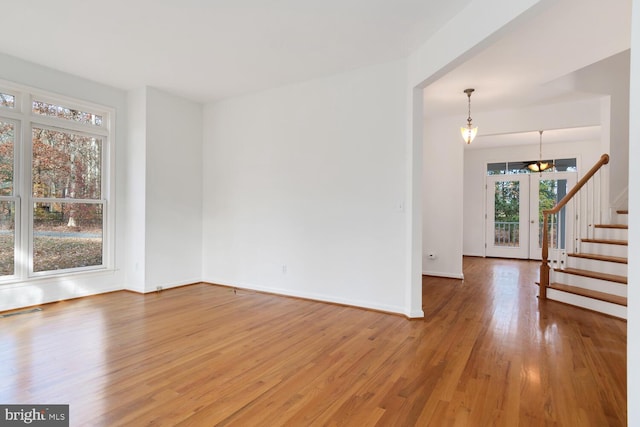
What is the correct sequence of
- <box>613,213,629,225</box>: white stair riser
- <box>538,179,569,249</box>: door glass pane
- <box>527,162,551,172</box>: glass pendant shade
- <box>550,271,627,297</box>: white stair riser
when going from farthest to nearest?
<box>538,179,569,249</box>: door glass pane < <box>527,162,551,172</box>: glass pendant shade < <box>613,213,629,225</box>: white stair riser < <box>550,271,627,297</box>: white stair riser

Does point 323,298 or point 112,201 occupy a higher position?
point 112,201

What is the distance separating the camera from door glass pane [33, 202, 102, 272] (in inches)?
165

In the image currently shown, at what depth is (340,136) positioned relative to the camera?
428 centimetres

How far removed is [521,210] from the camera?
28.3 ft

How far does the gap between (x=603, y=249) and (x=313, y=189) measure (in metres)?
4.01

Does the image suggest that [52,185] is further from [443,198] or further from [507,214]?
[507,214]

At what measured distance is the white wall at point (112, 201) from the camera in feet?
12.8

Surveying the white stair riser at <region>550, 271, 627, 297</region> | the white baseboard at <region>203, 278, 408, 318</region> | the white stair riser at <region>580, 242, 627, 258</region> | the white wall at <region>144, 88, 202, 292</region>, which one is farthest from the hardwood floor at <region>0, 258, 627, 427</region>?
the white stair riser at <region>580, 242, 627, 258</region>

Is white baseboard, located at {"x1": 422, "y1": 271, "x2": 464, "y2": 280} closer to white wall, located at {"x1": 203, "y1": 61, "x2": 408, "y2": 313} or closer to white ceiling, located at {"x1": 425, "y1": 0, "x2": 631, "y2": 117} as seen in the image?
white wall, located at {"x1": 203, "y1": 61, "x2": 408, "y2": 313}

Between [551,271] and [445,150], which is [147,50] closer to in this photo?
[445,150]

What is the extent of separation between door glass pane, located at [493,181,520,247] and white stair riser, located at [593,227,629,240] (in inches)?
151

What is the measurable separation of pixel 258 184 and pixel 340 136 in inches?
57.0

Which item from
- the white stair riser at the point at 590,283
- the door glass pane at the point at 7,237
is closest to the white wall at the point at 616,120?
the white stair riser at the point at 590,283

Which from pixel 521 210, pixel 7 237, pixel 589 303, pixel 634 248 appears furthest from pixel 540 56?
pixel 7 237
